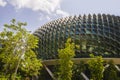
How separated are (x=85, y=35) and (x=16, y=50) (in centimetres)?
3854

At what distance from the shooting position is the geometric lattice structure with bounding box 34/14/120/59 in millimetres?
70062

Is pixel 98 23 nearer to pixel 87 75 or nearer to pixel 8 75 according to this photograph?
pixel 87 75

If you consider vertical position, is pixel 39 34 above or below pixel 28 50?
above

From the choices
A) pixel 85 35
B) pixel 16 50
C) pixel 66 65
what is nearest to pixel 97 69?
pixel 66 65

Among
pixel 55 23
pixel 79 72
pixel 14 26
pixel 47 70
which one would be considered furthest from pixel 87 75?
pixel 14 26

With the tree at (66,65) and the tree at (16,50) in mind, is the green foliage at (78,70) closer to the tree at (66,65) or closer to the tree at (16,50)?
the tree at (66,65)

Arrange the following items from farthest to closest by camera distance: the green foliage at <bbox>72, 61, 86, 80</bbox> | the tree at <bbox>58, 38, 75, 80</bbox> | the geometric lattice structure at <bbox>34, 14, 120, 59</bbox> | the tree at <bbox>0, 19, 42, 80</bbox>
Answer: the geometric lattice structure at <bbox>34, 14, 120, 59</bbox> → the green foliage at <bbox>72, 61, 86, 80</bbox> → the tree at <bbox>58, 38, 75, 80</bbox> → the tree at <bbox>0, 19, 42, 80</bbox>

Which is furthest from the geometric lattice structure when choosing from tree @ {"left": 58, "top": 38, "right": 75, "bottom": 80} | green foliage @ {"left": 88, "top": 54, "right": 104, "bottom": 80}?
tree @ {"left": 58, "top": 38, "right": 75, "bottom": 80}

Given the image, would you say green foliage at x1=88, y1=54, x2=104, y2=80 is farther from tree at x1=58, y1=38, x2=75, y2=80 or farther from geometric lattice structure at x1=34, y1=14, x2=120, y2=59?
geometric lattice structure at x1=34, y1=14, x2=120, y2=59

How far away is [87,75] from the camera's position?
65.8 metres

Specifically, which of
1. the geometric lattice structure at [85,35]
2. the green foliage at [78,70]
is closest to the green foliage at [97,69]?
the green foliage at [78,70]

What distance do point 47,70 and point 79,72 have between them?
46.7 ft

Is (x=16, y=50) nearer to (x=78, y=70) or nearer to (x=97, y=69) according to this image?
(x=97, y=69)

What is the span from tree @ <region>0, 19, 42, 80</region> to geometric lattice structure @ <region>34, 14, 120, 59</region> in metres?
32.0
